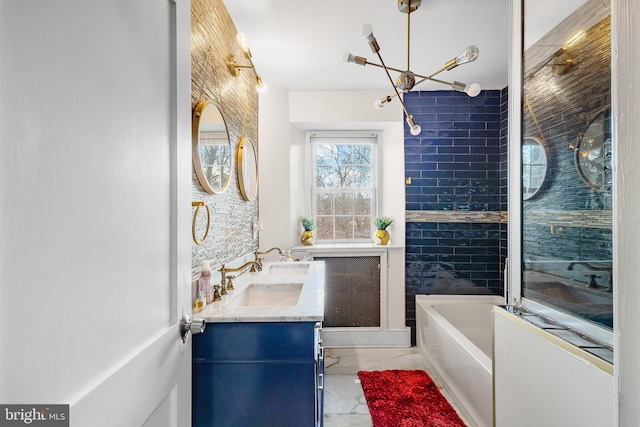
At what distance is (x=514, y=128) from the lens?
119 cm

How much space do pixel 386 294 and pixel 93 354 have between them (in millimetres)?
2773

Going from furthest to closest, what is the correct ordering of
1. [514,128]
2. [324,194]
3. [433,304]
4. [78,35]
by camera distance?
[324,194] → [433,304] → [514,128] → [78,35]

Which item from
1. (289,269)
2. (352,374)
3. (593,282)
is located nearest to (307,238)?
(289,269)

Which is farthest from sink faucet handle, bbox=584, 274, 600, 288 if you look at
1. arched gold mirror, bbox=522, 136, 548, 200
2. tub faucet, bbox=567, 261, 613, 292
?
arched gold mirror, bbox=522, 136, 548, 200

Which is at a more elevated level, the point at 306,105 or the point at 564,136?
the point at 306,105

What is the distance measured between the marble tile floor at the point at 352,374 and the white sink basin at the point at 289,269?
904 mm

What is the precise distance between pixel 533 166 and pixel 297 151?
240 centimetres

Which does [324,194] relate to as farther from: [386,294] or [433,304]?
[433,304]

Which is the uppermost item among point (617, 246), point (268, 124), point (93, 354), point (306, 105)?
point (306, 105)

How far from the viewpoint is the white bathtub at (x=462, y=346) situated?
1.80 meters

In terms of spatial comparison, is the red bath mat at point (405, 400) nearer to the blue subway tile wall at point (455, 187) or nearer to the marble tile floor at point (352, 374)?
the marble tile floor at point (352, 374)

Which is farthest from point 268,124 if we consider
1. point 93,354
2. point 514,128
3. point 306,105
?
point 93,354

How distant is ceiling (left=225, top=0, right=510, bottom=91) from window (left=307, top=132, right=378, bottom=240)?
773mm

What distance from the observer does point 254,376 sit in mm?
1188
